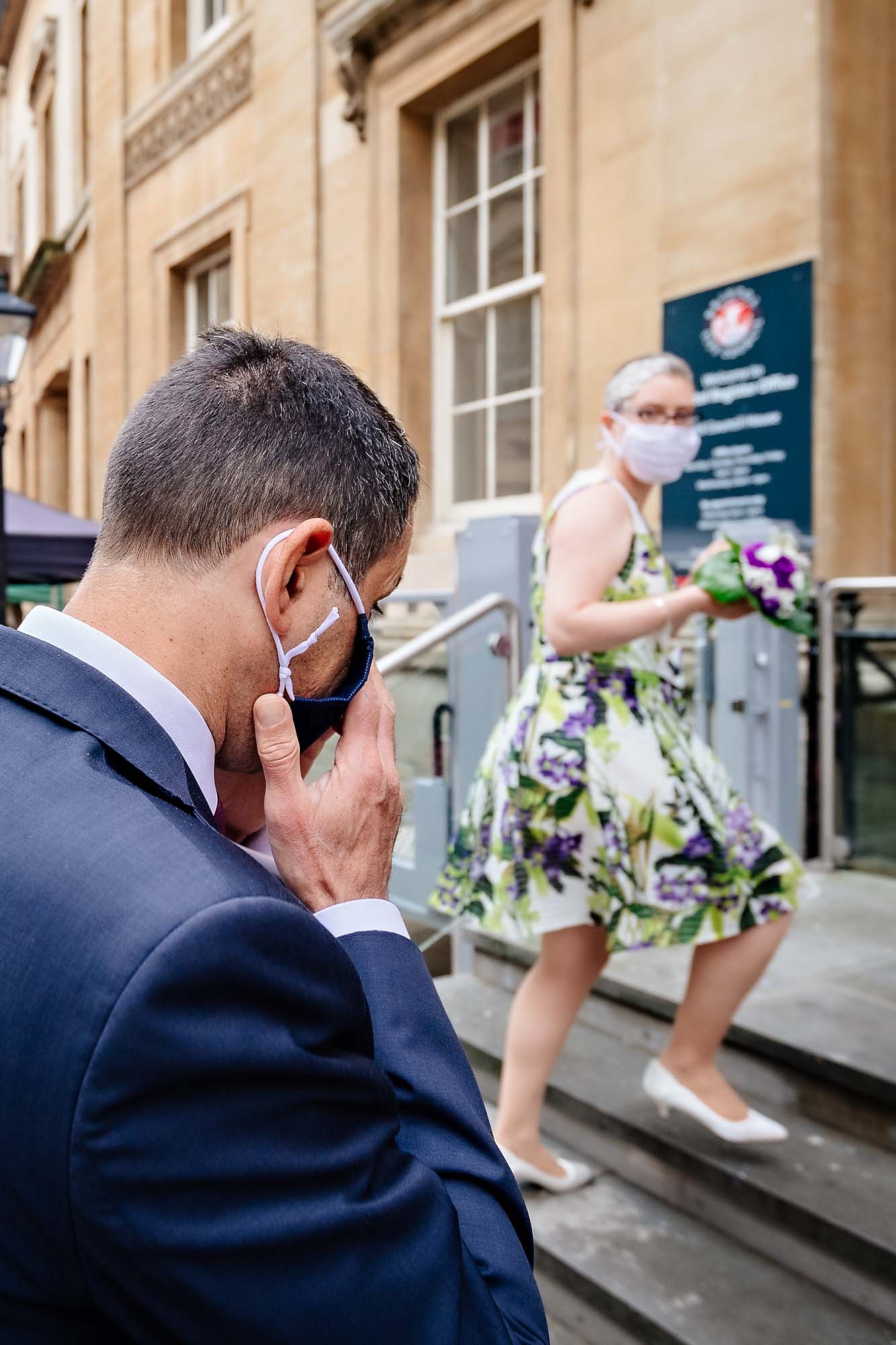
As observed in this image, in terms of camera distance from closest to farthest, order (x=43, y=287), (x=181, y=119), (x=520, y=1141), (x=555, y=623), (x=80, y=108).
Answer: (x=555, y=623)
(x=520, y=1141)
(x=181, y=119)
(x=80, y=108)
(x=43, y=287)

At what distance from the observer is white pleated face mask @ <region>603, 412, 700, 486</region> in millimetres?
2920

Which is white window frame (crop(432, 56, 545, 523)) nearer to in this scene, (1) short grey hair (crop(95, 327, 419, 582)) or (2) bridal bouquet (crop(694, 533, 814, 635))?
(2) bridal bouquet (crop(694, 533, 814, 635))

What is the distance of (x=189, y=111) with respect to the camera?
11586 millimetres

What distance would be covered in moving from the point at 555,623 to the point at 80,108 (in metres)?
15.6

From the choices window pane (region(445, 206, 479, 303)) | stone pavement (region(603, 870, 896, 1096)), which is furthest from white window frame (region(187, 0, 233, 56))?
stone pavement (region(603, 870, 896, 1096))

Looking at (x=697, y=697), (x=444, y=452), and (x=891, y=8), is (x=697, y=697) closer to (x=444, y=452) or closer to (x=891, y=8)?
(x=891, y=8)

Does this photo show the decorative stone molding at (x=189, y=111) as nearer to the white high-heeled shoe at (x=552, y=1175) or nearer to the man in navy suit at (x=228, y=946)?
the white high-heeled shoe at (x=552, y=1175)

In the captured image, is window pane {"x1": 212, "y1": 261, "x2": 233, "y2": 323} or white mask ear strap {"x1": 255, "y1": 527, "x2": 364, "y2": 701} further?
window pane {"x1": 212, "y1": 261, "x2": 233, "y2": 323}

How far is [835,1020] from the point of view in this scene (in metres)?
3.38

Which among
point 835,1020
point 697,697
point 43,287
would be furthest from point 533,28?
point 43,287

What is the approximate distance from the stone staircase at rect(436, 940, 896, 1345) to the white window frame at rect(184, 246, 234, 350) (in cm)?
973

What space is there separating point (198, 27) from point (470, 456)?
6873mm

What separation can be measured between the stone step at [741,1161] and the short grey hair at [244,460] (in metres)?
2.20

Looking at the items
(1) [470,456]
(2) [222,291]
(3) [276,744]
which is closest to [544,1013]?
(3) [276,744]
